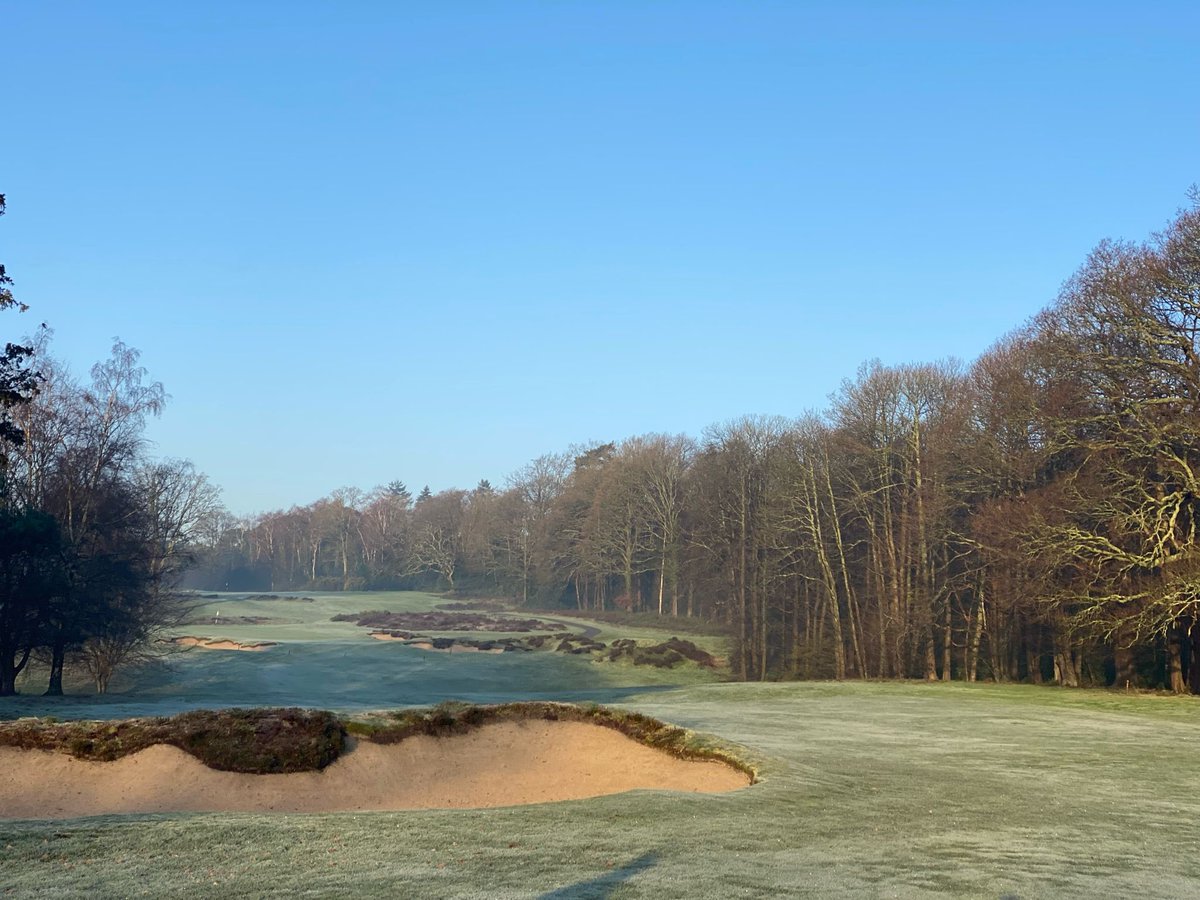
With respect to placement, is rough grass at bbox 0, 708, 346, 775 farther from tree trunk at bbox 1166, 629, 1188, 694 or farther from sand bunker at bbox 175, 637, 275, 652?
sand bunker at bbox 175, 637, 275, 652

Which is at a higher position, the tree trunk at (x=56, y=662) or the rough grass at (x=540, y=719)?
the rough grass at (x=540, y=719)

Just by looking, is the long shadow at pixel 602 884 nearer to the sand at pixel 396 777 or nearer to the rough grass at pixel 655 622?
the sand at pixel 396 777

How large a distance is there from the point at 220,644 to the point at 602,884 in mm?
62319

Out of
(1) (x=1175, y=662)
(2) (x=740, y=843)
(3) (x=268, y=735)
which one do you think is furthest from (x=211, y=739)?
(1) (x=1175, y=662)

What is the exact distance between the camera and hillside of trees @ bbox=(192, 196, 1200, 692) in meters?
36.4

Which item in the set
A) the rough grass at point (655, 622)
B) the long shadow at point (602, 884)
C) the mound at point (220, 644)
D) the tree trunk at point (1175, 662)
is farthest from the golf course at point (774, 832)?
the rough grass at point (655, 622)

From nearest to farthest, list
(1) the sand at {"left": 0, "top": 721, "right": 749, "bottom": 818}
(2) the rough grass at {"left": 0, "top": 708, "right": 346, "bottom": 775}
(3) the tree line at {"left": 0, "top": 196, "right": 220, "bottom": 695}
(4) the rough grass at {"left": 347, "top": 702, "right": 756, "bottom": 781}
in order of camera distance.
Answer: (1) the sand at {"left": 0, "top": 721, "right": 749, "bottom": 818}, (2) the rough grass at {"left": 0, "top": 708, "right": 346, "bottom": 775}, (4) the rough grass at {"left": 347, "top": 702, "right": 756, "bottom": 781}, (3) the tree line at {"left": 0, "top": 196, "right": 220, "bottom": 695}

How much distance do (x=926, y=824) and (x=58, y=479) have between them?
1618 inches

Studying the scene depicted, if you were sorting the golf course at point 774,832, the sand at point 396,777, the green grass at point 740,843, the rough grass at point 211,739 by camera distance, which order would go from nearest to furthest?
the green grass at point 740,843
the golf course at point 774,832
the sand at point 396,777
the rough grass at point 211,739

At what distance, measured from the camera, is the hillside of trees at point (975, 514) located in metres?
36.4

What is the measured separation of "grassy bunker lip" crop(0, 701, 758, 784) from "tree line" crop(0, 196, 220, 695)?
1240 cm

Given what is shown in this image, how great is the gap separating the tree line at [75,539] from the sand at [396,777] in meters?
13.6

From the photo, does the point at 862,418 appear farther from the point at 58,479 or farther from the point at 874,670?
the point at 58,479

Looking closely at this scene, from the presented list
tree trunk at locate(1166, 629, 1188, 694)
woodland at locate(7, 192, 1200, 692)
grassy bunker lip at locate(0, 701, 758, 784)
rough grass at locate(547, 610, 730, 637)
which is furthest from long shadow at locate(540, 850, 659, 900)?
rough grass at locate(547, 610, 730, 637)
